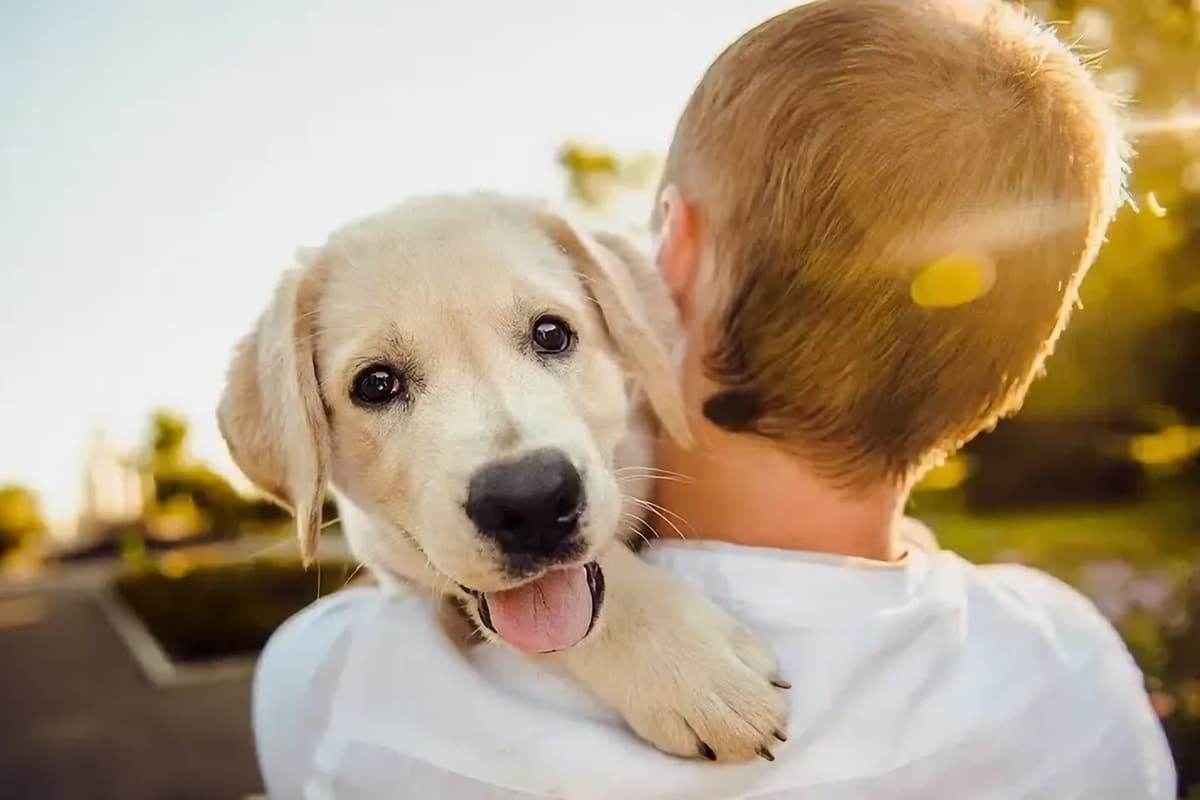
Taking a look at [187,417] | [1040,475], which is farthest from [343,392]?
[1040,475]

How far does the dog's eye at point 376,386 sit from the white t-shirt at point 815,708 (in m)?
0.27

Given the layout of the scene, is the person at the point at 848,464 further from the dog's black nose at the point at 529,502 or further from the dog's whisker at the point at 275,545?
the dog's whisker at the point at 275,545

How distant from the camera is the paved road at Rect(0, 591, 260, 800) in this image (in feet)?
6.82

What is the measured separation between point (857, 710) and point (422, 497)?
1.78 feet

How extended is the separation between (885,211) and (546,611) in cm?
60

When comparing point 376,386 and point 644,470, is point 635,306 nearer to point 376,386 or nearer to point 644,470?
point 644,470

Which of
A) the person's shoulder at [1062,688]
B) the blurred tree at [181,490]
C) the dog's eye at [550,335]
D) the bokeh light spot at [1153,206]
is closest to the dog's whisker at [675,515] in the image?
the dog's eye at [550,335]

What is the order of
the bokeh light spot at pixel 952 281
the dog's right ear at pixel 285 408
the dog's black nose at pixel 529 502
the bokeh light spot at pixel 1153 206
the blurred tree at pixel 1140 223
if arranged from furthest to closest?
the blurred tree at pixel 1140 223 < the bokeh light spot at pixel 1153 206 < the dog's right ear at pixel 285 408 < the bokeh light spot at pixel 952 281 < the dog's black nose at pixel 529 502

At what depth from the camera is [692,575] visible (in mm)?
1374

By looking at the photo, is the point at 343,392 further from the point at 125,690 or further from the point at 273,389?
the point at 125,690

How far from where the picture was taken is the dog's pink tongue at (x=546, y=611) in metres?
1.27

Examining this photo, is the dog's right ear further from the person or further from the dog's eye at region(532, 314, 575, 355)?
the dog's eye at region(532, 314, 575, 355)

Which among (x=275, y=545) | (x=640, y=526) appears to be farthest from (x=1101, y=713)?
(x=275, y=545)

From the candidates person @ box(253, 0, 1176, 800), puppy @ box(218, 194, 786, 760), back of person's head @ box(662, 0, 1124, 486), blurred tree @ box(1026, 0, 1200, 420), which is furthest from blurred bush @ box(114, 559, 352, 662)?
blurred tree @ box(1026, 0, 1200, 420)
